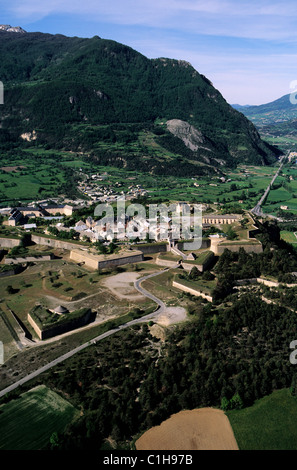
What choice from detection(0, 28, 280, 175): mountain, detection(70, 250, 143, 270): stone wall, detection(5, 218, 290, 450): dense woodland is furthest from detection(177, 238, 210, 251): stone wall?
detection(0, 28, 280, 175): mountain

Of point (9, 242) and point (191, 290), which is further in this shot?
point (9, 242)

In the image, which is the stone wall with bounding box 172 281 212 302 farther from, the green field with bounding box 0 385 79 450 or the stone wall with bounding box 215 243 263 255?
the green field with bounding box 0 385 79 450

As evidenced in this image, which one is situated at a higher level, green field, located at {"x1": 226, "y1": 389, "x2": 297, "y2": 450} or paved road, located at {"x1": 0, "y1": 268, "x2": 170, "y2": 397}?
paved road, located at {"x1": 0, "y1": 268, "x2": 170, "y2": 397}

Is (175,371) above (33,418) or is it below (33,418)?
above

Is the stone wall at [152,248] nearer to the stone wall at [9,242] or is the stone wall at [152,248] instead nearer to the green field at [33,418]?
the stone wall at [9,242]

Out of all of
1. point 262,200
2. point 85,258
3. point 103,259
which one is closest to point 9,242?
point 85,258

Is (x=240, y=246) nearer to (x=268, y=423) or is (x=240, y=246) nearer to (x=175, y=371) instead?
(x=175, y=371)
